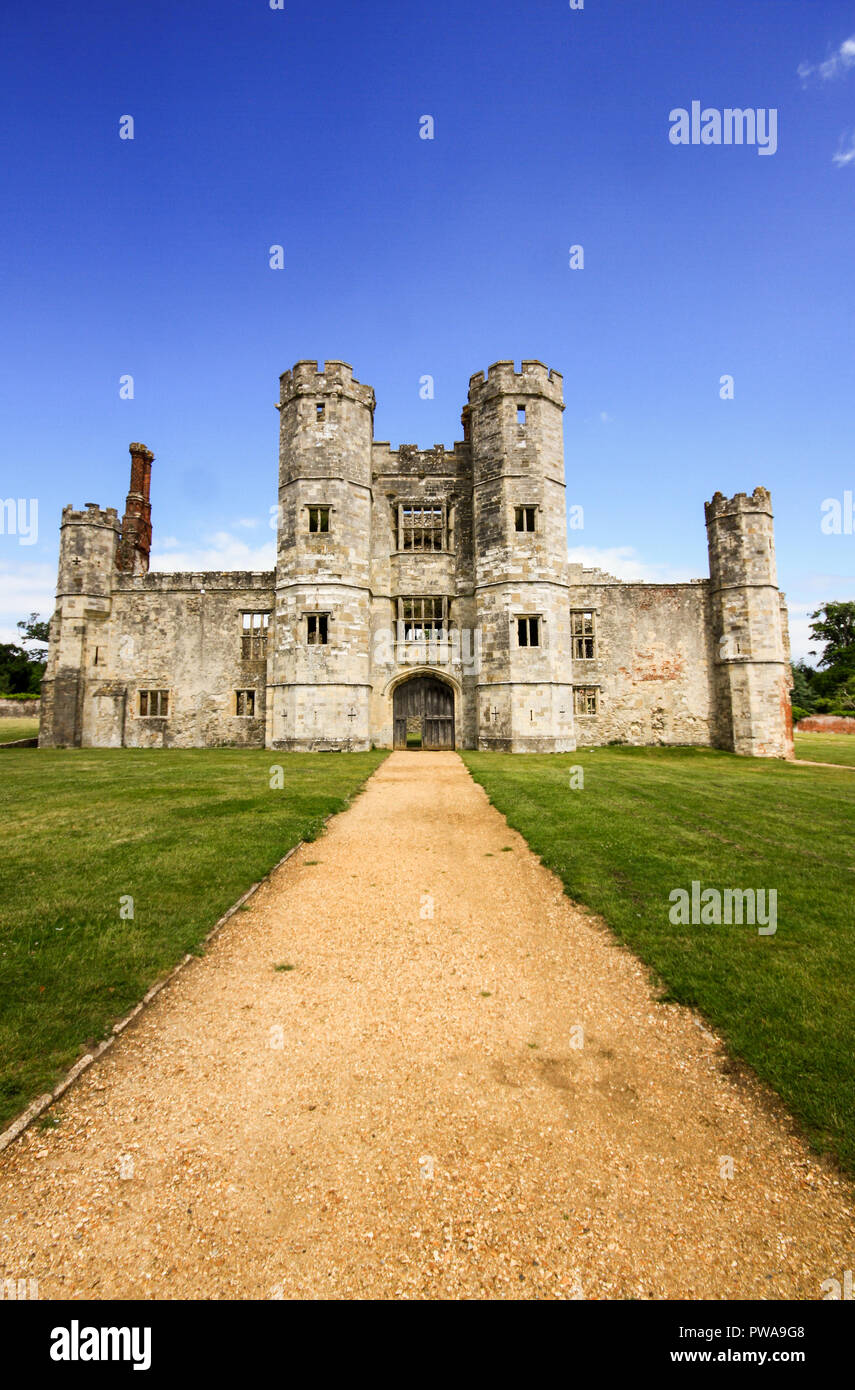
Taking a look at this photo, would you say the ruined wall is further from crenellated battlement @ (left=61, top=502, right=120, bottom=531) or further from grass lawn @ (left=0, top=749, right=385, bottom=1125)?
crenellated battlement @ (left=61, top=502, right=120, bottom=531)

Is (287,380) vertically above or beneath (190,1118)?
above

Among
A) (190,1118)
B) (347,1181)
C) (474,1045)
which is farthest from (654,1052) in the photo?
(190,1118)

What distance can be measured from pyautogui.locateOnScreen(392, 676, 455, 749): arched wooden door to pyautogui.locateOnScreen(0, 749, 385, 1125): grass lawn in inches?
412

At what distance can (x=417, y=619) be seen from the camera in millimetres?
25922

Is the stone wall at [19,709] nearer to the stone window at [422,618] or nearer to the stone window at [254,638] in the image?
the stone window at [254,638]

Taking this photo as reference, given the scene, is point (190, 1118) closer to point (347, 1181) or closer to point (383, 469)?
→ point (347, 1181)

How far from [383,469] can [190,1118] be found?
88.2 feet

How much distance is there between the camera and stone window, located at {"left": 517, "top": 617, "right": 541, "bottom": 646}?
77.6ft

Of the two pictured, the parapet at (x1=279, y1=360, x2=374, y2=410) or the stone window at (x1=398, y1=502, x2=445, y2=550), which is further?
the stone window at (x1=398, y1=502, x2=445, y2=550)

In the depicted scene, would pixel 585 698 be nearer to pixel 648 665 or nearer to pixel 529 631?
pixel 648 665

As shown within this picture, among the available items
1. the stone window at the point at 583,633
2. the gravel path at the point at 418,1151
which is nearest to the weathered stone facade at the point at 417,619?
the stone window at the point at 583,633

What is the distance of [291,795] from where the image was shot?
12.8 m

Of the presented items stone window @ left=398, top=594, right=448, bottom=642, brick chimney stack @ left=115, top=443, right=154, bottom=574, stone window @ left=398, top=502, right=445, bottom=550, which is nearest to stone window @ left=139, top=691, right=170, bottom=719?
brick chimney stack @ left=115, top=443, right=154, bottom=574
